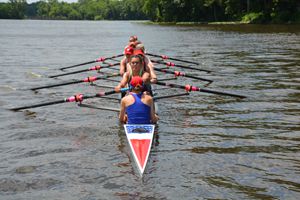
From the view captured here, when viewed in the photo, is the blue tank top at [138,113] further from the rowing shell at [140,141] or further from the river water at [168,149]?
the river water at [168,149]

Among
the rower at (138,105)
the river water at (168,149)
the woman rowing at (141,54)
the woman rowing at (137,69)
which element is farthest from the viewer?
the woman rowing at (141,54)

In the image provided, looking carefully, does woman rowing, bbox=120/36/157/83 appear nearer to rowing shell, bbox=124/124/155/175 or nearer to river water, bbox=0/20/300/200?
river water, bbox=0/20/300/200

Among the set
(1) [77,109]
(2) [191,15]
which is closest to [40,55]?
(1) [77,109]

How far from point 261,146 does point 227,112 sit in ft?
10.4

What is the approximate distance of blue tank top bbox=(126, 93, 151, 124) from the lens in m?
9.46

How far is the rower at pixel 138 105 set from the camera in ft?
30.8

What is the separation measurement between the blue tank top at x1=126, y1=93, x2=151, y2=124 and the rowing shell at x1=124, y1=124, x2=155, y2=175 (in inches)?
7.9

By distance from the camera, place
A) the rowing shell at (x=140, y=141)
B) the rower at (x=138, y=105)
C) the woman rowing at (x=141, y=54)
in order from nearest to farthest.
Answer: the rowing shell at (x=140, y=141) < the rower at (x=138, y=105) < the woman rowing at (x=141, y=54)

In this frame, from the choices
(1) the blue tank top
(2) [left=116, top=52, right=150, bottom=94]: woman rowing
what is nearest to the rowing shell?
(1) the blue tank top

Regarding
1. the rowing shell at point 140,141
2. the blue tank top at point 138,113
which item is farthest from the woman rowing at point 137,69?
the rowing shell at point 140,141

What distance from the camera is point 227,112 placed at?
12.4 metres

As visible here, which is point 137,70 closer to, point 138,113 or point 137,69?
point 137,69

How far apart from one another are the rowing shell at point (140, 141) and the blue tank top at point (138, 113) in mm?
201

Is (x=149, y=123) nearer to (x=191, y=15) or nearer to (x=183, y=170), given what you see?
(x=183, y=170)
